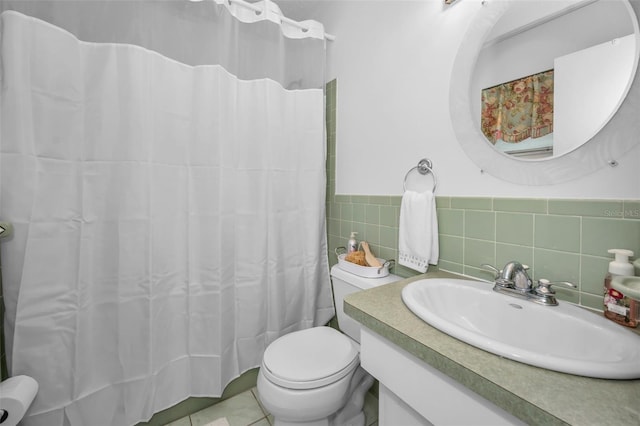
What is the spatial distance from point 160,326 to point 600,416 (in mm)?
1416

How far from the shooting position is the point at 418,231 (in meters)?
1.12

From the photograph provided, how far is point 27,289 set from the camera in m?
0.95

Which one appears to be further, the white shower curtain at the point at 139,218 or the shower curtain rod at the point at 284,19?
the shower curtain rod at the point at 284,19

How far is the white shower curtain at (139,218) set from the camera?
949 mm

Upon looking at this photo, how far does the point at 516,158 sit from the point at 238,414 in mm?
1677

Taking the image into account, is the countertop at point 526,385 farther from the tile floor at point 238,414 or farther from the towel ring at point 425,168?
the tile floor at point 238,414

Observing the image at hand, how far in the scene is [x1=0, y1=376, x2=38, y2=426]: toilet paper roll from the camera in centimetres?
78

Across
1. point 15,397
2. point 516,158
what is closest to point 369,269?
point 516,158

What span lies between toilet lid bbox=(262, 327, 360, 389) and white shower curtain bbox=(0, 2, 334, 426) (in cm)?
32

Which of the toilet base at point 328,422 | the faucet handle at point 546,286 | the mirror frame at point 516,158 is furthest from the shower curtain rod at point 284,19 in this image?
the toilet base at point 328,422

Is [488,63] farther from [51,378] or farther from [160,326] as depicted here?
[51,378]

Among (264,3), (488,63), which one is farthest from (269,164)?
(488,63)

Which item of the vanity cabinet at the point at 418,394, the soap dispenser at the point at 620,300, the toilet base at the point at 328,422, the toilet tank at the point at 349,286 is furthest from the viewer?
the toilet tank at the point at 349,286

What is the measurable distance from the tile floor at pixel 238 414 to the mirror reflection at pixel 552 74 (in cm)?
135
